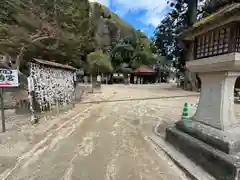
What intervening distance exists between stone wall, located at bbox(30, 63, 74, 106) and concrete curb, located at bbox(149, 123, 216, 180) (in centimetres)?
411

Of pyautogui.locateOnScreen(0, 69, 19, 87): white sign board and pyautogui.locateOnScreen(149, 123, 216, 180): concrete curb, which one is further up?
pyautogui.locateOnScreen(0, 69, 19, 87): white sign board

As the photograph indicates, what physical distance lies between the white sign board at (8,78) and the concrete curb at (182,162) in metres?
3.73

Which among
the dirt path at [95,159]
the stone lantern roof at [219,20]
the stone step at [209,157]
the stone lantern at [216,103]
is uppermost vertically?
the stone lantern roof at [219,20]

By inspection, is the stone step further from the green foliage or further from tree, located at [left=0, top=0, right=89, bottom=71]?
the green foliage

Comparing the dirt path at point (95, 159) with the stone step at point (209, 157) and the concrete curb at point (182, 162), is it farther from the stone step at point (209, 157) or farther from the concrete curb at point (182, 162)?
the stone step at point (209, 157)

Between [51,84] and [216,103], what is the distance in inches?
220

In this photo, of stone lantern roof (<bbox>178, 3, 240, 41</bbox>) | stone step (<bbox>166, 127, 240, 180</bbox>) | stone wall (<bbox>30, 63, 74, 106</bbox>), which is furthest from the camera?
stone wall (<bbox>30, 63, 74, 106</bbox>)

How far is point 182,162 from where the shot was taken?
2.83 meters

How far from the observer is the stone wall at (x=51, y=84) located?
18.3 ft

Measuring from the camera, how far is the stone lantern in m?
2.43

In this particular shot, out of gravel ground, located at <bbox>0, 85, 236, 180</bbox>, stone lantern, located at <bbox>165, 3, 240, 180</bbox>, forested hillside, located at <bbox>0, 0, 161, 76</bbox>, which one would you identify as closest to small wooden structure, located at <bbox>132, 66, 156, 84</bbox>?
forested hillside, located at <bbox>0, 0, 161, 76</bbox>

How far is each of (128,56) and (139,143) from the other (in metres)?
26.0

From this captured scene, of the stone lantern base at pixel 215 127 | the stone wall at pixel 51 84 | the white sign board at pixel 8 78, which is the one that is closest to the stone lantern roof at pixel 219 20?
the stone lantern base at pixel 215 127

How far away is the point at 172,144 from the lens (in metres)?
3.51
